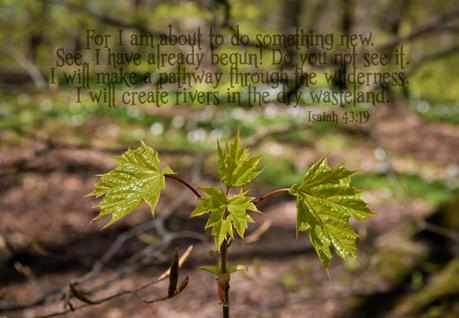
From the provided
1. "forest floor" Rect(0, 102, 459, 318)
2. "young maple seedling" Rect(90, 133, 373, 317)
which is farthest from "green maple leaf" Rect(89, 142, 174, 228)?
"forest floor" Rect(0, 102, 459, 318)

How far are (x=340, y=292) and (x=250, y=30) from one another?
109 inches

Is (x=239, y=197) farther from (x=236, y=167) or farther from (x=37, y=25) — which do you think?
(x=37, y=25)

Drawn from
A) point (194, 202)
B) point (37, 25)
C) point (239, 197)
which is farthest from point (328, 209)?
point (37, 25)

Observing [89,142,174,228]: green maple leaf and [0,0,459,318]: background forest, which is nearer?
[89,142,174,228]: green maple leaf

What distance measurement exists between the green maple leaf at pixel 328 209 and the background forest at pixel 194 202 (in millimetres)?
103

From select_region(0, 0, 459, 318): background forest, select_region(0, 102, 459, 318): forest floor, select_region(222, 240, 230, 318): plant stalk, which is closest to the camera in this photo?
select_region(222, 240, 230, 318): plant stalk

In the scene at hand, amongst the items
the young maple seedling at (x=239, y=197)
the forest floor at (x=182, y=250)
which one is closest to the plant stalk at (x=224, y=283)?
the young maple seedling at (x=239, y=197)

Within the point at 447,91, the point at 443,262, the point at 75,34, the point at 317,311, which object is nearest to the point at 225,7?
the point at 317,311

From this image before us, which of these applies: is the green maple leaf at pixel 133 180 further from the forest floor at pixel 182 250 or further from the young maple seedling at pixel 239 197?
the forest floor at pixel 182 250

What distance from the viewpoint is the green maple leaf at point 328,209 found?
87 centimetres

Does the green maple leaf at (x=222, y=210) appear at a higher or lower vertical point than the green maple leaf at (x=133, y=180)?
lower

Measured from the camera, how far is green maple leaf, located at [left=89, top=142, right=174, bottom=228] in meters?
0.87

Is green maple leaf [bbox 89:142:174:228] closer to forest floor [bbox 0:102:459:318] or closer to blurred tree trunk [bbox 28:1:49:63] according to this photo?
forest floor [bbox 0:102:459:318]

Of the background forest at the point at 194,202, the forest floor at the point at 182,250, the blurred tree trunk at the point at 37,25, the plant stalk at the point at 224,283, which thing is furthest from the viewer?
the blurred tree trunk at the point at 37,25
